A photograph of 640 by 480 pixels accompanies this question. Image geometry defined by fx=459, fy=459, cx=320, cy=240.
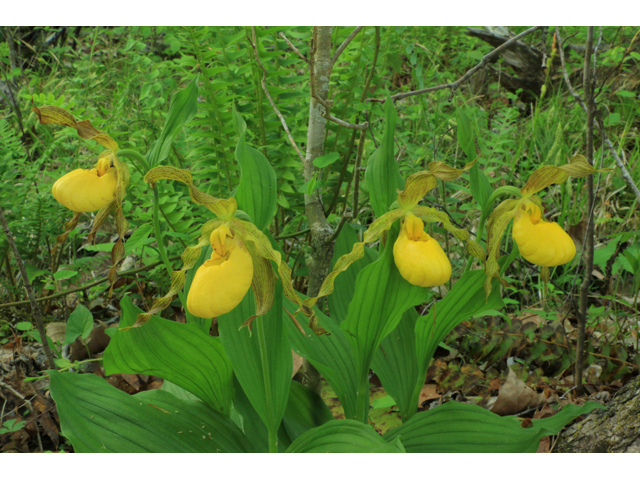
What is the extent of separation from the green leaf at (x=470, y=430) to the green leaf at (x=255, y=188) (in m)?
0.64

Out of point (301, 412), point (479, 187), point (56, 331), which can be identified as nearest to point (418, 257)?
point (479, 187)

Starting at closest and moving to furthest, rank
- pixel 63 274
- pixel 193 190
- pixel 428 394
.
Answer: pixel 193 190 → pixel 428 394 → pixel 63 274

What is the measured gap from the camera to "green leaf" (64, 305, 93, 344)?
1476mm

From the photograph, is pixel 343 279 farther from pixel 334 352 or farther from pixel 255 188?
pixel 255 188

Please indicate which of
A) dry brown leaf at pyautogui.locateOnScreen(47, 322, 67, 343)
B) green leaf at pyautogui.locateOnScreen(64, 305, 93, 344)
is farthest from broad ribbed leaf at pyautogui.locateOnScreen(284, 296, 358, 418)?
dry brown leaf at pyautogui.locateOnScreen(47, 322, 67, 343)

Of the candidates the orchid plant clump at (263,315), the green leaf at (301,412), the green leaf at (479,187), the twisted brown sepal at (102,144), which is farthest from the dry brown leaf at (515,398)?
the twisted brown sepal at (102,144)

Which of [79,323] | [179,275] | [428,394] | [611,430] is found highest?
[179,275]

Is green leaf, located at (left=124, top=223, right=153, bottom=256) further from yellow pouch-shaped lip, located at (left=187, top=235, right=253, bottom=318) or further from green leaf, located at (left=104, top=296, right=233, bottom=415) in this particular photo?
yellow pouch-shaped lip, located at (left=187, top=235, right=253, bottom=318)

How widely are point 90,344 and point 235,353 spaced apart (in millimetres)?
1090

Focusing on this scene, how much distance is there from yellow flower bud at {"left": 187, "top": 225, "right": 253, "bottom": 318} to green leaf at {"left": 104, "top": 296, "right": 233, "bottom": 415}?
0.64ft

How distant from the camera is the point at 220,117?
1649 millimetres

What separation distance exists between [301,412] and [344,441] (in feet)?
0.99

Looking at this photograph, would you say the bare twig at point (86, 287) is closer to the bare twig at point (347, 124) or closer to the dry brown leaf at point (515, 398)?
the bare twig at point (347, 124)

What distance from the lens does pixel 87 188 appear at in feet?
3.36
